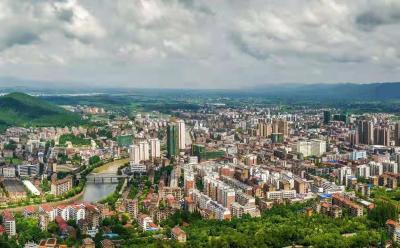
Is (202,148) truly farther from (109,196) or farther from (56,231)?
(56,231)

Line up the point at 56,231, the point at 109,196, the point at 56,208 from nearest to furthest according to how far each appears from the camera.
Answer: the point at 56,231, the point at 56,208, the point at 109,196

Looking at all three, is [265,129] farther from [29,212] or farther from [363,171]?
[29,212]

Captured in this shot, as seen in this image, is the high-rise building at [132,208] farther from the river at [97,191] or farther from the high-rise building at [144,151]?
the high-rise building at [144,151]

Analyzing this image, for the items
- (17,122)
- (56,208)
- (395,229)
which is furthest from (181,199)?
(17,122)

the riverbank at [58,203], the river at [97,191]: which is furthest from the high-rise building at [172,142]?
the riverbank at [58,203]

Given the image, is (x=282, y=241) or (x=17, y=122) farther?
(x=17, y=122)

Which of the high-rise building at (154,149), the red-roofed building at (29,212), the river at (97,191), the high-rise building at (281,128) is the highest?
the high-rise building at (281,128)
